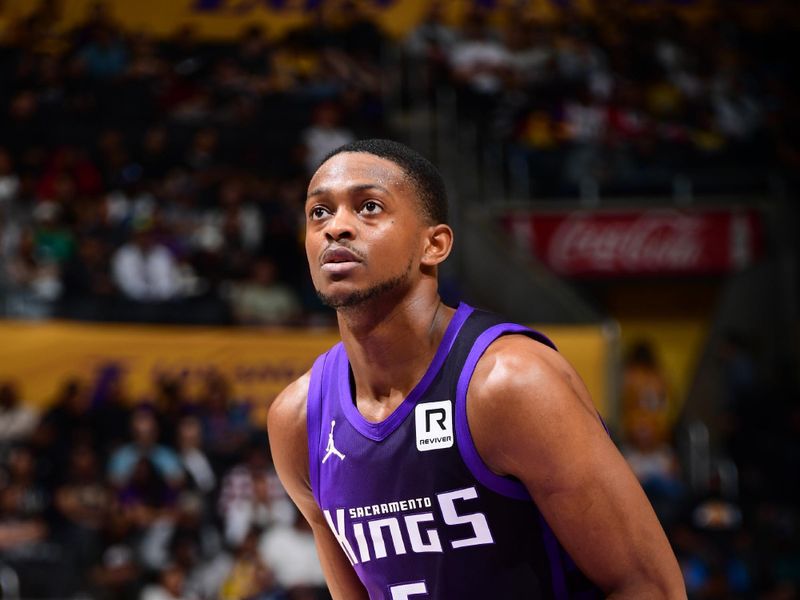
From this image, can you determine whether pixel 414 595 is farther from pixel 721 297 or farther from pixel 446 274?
pixel 721 297

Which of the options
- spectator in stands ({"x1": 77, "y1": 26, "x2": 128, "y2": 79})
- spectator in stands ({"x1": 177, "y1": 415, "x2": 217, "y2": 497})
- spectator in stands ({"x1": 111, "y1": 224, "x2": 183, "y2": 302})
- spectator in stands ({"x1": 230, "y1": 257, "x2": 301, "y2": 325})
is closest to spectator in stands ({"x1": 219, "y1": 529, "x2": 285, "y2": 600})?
spectator in stands ({"x1": 177, "y1": 415, "x2": 217, "y2": 497})

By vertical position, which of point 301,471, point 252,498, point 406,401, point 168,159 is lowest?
point 252,498

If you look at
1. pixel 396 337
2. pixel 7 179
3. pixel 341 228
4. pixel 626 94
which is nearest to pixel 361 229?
pixel 341 228

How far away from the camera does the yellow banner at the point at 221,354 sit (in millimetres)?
10898

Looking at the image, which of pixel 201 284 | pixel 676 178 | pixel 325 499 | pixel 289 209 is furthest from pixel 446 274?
pixel 325 499

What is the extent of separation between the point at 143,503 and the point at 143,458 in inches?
15.5

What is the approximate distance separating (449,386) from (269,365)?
27.4ft

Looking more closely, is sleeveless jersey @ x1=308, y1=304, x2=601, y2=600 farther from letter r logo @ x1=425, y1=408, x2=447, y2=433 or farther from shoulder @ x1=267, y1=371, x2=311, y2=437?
shoulder @ x1=267, y1=371, x2=311, y2=437

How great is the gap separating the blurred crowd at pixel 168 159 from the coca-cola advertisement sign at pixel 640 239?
7.99ft

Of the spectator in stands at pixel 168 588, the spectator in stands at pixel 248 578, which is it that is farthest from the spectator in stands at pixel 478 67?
the spectator in stands at pixel 168 588

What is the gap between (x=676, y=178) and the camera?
48.4 feet

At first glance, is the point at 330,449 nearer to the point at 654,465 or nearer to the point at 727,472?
the point at 654,465

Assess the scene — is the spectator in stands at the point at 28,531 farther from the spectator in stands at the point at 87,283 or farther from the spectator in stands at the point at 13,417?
the spectator in stands at the point at 87,283

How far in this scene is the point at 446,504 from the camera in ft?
9.38
